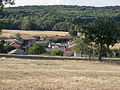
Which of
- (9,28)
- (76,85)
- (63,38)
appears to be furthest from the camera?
(9,28)

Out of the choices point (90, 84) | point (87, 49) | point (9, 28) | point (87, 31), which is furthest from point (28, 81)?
point (9, 28)

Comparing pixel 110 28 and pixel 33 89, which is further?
pixel 110 28

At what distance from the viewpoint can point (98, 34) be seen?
56125 mm

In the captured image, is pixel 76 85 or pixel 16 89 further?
pixel 76 85

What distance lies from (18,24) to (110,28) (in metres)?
146

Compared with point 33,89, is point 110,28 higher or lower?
higher

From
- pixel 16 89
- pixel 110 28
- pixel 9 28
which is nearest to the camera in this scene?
pixel 16 89

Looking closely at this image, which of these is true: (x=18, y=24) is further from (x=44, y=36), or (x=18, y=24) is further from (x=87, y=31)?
(x=87, y=31)

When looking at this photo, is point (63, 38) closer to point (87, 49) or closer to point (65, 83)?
point (87, 49)

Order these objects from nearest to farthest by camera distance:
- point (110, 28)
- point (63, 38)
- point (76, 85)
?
point (76, 85), point (110, 28), point (63, 38)

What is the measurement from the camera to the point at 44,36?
577 ft

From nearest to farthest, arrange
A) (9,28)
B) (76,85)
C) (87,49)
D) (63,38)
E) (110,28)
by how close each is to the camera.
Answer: (76,85), (110,28), (87,49), (63,38), (9,28)

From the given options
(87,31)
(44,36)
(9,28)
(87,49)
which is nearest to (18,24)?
(9,28)

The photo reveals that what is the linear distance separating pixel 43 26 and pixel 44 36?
24857mm
